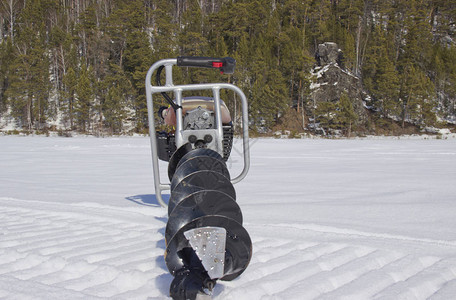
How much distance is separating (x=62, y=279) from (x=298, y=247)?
1.28 meters

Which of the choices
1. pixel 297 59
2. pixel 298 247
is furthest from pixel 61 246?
pixel 297 59

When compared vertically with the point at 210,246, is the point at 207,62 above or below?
above

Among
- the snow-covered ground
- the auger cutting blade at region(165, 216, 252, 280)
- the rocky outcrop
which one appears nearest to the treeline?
the rocky outcrop

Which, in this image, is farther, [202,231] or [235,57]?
[235,57]

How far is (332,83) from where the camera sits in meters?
33.9

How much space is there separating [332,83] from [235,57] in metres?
10.2

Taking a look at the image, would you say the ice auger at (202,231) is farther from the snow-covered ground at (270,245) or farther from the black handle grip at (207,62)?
the black handle grip at (207,62)

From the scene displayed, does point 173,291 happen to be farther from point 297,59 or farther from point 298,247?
point 297,59

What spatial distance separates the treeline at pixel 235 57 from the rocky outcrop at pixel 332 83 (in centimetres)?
151

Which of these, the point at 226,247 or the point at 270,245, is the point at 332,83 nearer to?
the point at 270,245

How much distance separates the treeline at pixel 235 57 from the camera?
32.4 metres

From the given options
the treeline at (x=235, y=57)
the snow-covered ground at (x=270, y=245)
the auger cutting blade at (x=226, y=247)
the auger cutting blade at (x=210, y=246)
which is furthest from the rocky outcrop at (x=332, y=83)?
the auger cutting blade at (x=210, y=246)

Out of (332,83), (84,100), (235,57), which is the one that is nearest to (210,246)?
(235,57)

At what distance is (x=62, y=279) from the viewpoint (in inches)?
64.1
